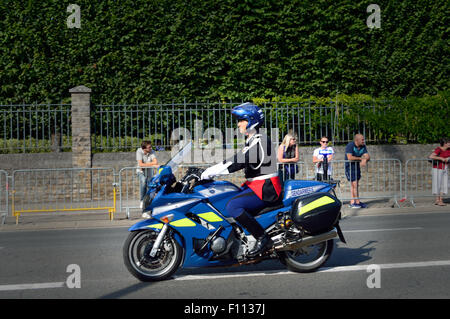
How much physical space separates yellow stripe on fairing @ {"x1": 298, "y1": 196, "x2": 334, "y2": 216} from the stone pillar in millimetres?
10816

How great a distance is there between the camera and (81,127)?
16.3 m

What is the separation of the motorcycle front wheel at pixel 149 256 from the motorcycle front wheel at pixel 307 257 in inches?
48.6

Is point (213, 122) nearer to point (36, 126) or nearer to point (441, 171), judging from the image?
point (36, 126)

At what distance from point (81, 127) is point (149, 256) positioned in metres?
10.8

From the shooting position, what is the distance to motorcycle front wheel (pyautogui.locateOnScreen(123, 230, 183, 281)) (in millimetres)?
Result: 6160

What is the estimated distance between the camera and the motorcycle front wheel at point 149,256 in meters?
6.16

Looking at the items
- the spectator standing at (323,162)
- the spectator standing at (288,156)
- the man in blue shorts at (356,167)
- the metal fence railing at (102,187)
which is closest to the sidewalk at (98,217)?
the metal fence railing at (102,187)

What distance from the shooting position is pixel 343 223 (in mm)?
11141

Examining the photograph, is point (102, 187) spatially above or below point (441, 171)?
below

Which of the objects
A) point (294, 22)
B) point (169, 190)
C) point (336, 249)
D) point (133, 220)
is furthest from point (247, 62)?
point (169, 190)

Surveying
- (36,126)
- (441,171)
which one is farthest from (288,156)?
(36,126)

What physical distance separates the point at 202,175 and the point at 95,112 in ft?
36.8

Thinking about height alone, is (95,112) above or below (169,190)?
above
